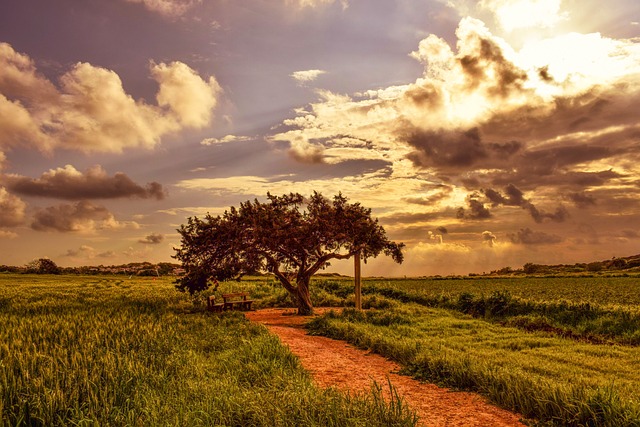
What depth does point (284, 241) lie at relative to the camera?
78.1 feet

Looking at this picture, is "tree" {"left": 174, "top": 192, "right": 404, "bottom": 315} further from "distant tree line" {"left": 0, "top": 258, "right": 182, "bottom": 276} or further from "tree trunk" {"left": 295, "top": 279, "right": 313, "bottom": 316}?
"distant tree line" {"left": 0, "top": 258, "right": 182, "bottom": 276}

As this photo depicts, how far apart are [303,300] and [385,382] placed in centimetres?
1485

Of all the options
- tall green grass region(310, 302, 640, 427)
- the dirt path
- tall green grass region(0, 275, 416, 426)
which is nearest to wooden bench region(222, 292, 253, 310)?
tall green grass region(310, 302, 640, 427)

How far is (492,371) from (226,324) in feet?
37.8

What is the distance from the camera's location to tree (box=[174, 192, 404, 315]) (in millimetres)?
23891

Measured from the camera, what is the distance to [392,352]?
12477mm

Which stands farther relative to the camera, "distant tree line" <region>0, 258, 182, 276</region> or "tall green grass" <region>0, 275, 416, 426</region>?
"distant tree line" <region>0, 258, 182, 276</region>

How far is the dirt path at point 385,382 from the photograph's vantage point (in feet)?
25.2

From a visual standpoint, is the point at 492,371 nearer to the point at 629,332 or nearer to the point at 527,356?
the point at 527,356

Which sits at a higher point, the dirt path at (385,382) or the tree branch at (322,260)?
the tree branch at (322,260)

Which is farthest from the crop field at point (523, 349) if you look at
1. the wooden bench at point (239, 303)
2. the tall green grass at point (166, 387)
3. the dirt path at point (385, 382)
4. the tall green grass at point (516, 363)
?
the wooden bench at point (239, 303)

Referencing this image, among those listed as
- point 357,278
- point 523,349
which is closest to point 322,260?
point 357,278

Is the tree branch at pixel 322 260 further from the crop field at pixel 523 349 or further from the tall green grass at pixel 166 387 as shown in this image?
the tall green grass at pixel 166 387

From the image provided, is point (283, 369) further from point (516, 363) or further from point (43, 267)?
point (43, 267)
